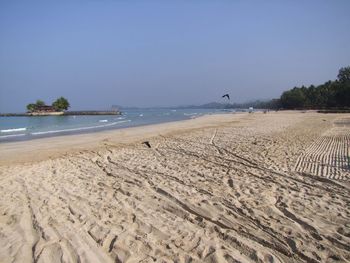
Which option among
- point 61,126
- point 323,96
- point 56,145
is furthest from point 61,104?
point 56,145

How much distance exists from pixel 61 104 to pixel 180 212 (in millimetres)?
113645

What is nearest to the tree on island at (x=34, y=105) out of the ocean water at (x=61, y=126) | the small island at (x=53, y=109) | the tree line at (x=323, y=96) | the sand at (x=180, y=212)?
the small island at (x=53, y=109)

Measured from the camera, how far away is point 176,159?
10328mm

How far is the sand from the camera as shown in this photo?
392 centimetres

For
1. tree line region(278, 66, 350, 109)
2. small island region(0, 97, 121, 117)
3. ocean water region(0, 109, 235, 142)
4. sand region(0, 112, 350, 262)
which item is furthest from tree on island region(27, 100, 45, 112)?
sand region(0, 112, 350, 262)

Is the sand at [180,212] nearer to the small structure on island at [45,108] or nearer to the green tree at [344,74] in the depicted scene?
the green tree at [344,74]

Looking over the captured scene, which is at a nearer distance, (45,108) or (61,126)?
(61,126)

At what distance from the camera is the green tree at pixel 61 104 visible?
109625 millimetres

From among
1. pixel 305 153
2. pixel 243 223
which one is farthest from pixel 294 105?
pixel 243 223

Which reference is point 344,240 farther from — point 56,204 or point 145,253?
point 56,204

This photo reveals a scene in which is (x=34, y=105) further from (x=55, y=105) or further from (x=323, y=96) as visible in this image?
(x=323, y=96)

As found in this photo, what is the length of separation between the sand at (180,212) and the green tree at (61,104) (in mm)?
106868

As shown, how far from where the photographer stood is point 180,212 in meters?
5.25

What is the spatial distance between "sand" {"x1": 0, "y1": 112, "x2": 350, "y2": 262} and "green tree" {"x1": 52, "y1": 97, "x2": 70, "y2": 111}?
107 m
